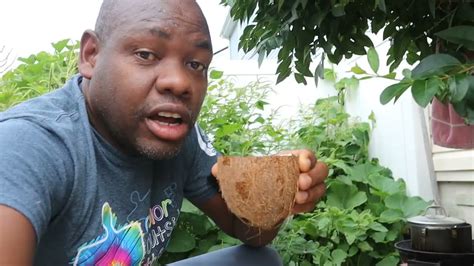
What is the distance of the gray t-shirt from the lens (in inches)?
33.4

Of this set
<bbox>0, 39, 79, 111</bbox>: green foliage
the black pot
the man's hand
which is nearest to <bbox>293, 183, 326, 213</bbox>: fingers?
the man's hand

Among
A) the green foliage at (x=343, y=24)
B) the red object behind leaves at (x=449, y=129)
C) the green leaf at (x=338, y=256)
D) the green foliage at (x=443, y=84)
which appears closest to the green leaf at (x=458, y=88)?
the green foliage at (x=443, y=84)

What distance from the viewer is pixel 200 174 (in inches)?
54.1

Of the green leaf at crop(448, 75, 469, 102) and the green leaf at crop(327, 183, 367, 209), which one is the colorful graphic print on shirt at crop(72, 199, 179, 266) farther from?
the green leaf at crop(327, 183, 367, 209)

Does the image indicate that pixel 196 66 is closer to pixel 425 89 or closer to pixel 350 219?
pixel 425 89

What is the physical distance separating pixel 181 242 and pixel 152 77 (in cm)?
132

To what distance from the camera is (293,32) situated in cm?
131

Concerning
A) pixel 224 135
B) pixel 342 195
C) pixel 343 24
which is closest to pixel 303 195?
pixel 343 24

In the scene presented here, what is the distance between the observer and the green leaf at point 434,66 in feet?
3.22

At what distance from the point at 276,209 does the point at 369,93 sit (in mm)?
2478

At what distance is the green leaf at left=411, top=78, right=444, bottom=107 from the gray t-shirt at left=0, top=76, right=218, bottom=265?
573 millimetres

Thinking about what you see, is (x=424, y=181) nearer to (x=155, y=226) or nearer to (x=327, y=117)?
(x=327, y=117)

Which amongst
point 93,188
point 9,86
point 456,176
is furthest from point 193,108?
point 456,176

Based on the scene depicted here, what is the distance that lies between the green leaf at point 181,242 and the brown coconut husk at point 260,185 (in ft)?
3.87
